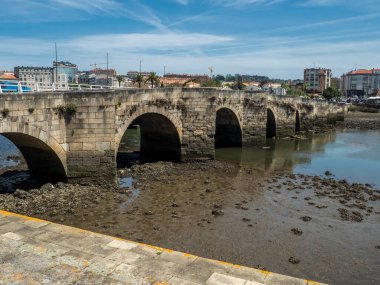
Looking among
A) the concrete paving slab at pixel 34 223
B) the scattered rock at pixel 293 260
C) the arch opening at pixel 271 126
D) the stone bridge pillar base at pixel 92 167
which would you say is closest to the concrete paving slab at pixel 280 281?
the scattered rock at pixel 293 260

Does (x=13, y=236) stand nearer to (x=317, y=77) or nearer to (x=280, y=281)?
(x=280, y=281)

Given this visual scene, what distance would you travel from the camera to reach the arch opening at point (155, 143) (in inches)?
1019

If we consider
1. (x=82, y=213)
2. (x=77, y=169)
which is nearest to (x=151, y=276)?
(x=82, y=213)

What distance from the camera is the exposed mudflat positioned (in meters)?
12.3

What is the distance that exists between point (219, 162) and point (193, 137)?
2.50m

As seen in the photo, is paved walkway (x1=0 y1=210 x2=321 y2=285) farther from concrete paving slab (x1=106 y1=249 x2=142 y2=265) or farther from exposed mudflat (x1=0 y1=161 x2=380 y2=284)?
exposed mudflat (x1=0 y1=161 x2=380 y2=284)

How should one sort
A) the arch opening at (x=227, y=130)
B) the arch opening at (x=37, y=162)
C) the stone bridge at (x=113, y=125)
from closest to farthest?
the stone bridge at (x=113, y=125) → the arch opening at (x=37, y=162) → the arch opening at (x=227, y=130)

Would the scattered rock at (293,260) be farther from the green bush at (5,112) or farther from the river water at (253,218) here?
the green bush at (5,112)

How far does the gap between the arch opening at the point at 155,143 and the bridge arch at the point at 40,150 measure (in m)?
6.38

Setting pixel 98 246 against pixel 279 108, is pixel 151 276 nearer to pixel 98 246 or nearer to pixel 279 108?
pixel 98 246

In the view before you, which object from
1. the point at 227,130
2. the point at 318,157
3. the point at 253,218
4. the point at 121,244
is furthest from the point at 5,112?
the point at 318,157

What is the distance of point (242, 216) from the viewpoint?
632 inches

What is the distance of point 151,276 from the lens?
770cm

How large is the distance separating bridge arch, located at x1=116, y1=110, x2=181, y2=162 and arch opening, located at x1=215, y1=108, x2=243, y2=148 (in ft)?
25.4
